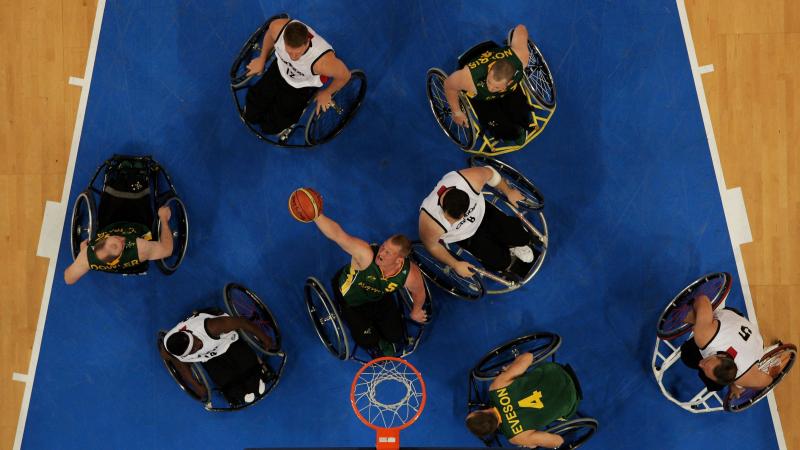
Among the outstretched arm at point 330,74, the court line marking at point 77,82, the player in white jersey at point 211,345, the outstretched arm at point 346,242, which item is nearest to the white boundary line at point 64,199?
the court line marking at point 77,82

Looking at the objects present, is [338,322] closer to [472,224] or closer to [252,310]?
[252,310]

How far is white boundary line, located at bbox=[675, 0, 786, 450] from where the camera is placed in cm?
694

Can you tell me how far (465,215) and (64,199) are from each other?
4.30m

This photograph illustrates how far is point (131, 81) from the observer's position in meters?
7.22

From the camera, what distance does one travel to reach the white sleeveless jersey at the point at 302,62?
6.11 metres

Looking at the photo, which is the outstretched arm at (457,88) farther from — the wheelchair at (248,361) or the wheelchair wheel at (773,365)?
the wheelchair wheel at (773,365)

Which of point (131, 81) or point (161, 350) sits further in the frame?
point (131, 81)

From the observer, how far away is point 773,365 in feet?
21.3

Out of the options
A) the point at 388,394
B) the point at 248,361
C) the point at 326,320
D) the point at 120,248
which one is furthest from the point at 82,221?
the point at 388,394

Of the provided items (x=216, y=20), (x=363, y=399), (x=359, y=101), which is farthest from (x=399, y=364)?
(x=216, y=20)

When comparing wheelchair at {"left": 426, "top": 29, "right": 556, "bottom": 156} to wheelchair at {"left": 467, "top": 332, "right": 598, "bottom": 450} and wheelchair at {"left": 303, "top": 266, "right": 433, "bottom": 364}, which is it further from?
wheelchair at {"left": 467, "top": 332, "right": 598, "bottom": 450}

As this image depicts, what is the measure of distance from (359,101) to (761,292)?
4568 millimetres

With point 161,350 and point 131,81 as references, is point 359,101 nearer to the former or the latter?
point 131,81

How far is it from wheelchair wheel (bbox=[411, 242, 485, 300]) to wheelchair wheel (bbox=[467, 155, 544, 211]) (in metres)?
0.92
